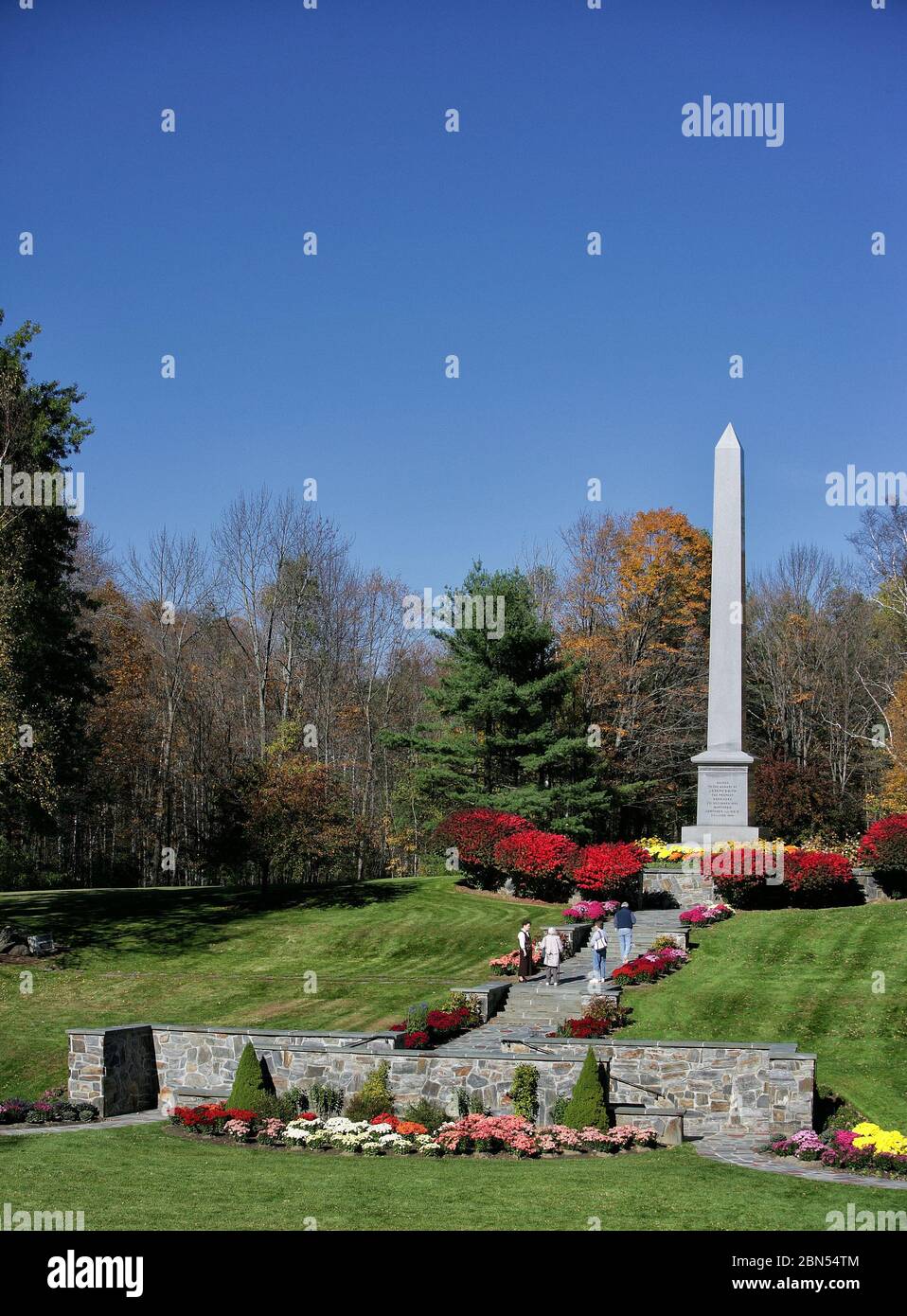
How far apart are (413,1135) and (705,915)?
14063 millimetres

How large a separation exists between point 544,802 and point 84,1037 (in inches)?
872

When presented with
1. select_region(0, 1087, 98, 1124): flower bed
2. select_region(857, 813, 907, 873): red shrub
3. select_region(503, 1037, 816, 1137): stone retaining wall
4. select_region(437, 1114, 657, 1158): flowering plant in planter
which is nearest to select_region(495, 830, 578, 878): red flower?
select_region(857, 813, 907, 873): red shrub

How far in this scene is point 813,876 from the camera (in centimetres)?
3075

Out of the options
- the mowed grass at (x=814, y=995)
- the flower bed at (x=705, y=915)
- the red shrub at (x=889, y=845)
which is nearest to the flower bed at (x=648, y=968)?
the mowed grass at (x=814, y=995)

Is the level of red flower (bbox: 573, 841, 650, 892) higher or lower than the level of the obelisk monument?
lower

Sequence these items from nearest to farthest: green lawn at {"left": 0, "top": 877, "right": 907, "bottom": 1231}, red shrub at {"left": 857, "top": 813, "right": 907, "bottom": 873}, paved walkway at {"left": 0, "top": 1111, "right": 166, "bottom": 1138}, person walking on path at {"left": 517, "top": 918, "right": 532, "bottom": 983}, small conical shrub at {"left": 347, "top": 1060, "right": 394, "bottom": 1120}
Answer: green lawn at {"left": 0, "top": 877, "right": 907, "bottom": 1231}, paved walkway at {"left": 0, "top": 1111, "right": 166, "bottom": 1138}, small conical shrub at {"left": 347, "top": 1060, "right": 394, "bottom": 1120}, person walking on path at {"left": 517, "top": 918, "right": 532, "bottom": 983}, red shrub at {"left": 857, "top": 813, "right": 907, "bottom": 873}

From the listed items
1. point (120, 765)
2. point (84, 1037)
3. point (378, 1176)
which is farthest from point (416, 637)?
point (378, 1176)

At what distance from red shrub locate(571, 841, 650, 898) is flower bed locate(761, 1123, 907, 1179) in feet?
53.2

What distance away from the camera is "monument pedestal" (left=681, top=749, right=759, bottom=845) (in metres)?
33.3

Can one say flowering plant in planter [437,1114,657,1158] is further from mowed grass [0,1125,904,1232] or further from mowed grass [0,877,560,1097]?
mowed grass [0,877,560,1097]

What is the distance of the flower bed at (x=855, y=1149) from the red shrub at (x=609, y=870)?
53.2 ft

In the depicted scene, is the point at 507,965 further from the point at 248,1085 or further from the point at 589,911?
the point at 248,1085

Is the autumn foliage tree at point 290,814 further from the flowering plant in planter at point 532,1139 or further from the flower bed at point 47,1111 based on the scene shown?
the flowering plant in planter at point 532,1139

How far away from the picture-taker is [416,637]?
65750mm
